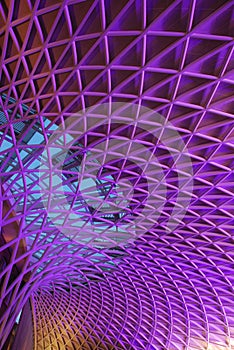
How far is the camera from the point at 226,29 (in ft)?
57.9

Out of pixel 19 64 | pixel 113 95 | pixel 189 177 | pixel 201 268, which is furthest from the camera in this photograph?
pixel 201 268

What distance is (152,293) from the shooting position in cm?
Result: 4838

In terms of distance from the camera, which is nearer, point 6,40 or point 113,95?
point 6,40

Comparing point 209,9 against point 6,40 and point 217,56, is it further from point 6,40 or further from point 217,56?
point 6,40

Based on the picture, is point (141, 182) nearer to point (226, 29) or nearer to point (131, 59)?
point (131, 59)

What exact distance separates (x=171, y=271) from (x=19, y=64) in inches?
1256

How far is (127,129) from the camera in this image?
25406mm

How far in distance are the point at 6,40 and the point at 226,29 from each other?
1179 cm

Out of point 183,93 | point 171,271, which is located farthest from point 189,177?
point 171,271

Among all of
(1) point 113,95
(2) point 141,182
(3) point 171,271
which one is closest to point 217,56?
(1) point 113,95

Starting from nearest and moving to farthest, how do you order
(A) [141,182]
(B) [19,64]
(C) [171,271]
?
1. (B) [19,64]
2. (A) [141,182]
3. (C) [171,271]

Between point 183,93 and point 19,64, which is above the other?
point 183,93

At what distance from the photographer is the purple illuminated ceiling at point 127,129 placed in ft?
58.7

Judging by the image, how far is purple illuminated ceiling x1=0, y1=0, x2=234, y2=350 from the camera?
17.9 m
